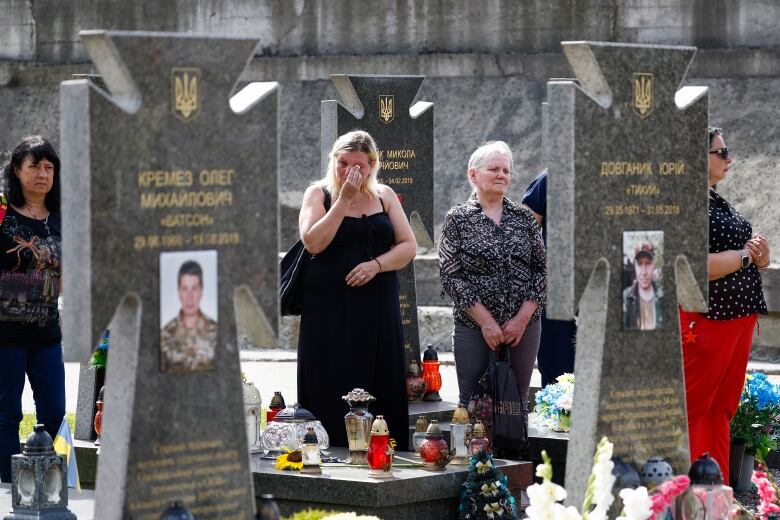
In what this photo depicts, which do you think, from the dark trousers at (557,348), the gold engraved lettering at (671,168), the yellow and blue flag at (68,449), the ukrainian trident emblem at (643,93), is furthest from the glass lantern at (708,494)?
the dark trousers at (557,348)

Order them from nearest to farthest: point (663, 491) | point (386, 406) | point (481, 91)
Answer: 1. point (663, 491)
2. point (386, 406)
3. point (481, 91)

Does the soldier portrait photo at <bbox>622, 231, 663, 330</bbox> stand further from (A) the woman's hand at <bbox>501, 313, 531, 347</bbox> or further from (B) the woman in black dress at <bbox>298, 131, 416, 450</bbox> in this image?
(B) the woman in black dress at <bbox>298, 131, 416, 450</bbox>

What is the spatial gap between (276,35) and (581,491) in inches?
470

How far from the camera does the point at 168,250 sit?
221 inches

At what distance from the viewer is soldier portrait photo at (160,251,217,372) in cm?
563

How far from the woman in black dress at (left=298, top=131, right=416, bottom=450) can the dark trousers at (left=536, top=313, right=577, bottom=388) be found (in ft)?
5.81

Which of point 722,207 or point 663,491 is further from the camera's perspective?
point 722,207

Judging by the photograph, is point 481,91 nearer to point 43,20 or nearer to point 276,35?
point 276,35

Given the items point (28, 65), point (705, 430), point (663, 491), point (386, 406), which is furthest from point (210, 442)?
point (28, 65)

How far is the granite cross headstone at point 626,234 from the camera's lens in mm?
6562

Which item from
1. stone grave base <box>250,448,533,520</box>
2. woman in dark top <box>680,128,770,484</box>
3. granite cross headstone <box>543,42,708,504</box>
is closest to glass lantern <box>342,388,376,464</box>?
stone grave base <box>250,448,533,520</box>

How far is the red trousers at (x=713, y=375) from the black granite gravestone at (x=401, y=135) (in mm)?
2929

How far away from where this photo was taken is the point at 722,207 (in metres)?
8.10

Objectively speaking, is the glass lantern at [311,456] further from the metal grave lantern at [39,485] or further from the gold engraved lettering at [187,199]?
the gold engraved lettering at [187,199]
